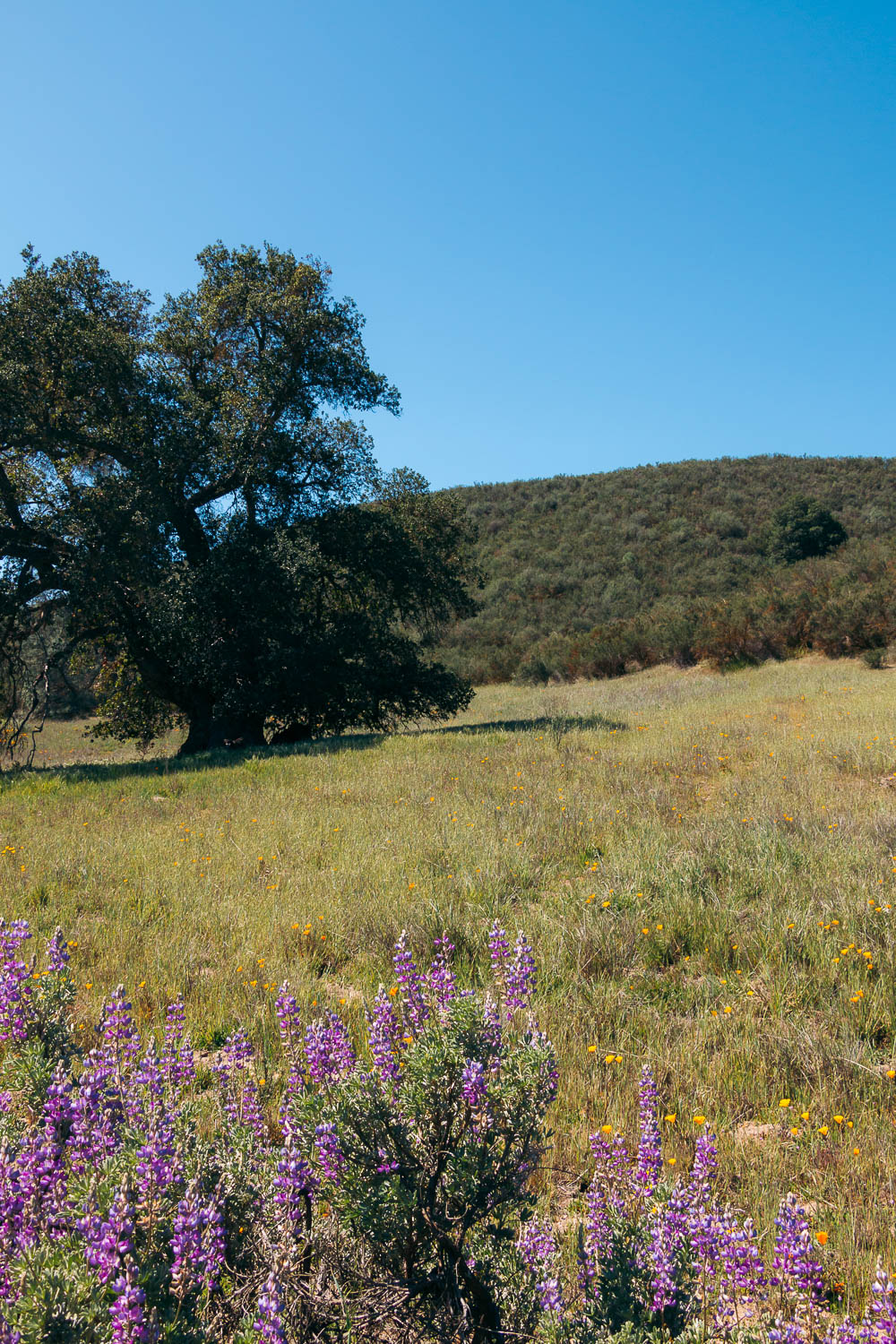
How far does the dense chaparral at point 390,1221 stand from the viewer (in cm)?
177

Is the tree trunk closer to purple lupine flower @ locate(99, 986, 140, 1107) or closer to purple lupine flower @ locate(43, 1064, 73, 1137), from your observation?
purple lupine flower @ locate(99, 986, 140, 1107)

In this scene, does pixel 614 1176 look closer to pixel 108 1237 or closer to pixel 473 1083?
pixel 473 1083

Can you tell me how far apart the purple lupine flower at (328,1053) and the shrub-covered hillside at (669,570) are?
59.1 ft

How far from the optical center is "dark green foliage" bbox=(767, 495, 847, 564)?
140ft

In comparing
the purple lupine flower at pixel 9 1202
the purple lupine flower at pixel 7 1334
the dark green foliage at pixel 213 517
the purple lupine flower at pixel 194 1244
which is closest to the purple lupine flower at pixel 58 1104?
the purple lupine flower at pixel 9 1202

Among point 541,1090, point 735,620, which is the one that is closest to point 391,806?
point 541,1090

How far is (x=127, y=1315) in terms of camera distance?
4.65 ft

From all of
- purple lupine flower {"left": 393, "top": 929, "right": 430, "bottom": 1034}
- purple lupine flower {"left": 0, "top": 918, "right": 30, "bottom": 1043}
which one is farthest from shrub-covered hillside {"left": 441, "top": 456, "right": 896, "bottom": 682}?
purple lupine flower {"left": 0, "top": 918, "right": 30, "bottom": 1043}

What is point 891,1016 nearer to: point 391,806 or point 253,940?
point 253,940

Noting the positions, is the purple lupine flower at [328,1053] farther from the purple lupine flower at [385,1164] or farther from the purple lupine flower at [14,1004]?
the purple lupine flower at [14,1004]

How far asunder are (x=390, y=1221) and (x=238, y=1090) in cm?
134

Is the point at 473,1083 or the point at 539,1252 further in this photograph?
the point at 539,1252

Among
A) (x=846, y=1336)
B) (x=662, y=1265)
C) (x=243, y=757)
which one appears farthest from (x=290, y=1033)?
(x=243, y=757)

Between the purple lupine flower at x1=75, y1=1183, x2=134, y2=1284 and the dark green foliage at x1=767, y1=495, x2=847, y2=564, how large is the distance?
149 ft
